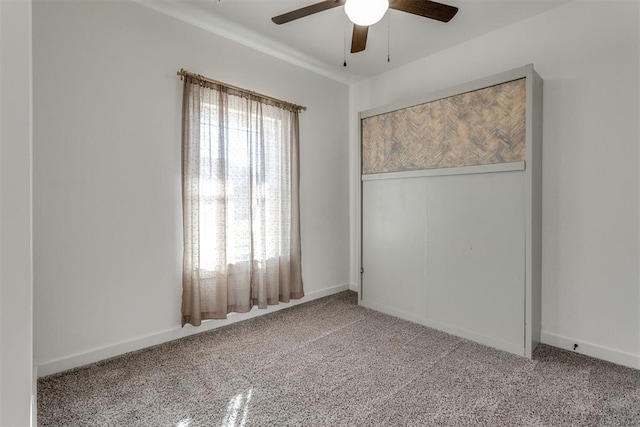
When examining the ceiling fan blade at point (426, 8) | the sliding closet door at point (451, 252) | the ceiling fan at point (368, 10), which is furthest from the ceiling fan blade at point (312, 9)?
the sliding closet door at point (451, 252)

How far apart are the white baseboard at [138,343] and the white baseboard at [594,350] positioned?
7.62 ft

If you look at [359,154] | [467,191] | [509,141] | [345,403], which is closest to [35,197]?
[345,403]

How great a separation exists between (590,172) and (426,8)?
1.68 meters

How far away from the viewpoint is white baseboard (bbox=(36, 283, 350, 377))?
210cm

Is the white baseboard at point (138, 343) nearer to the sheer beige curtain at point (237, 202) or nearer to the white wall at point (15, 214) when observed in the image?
the sheer beige curtain at point (237, 202)

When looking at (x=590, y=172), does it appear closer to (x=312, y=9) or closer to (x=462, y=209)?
(x=462, y=209)

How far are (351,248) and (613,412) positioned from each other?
276 cm

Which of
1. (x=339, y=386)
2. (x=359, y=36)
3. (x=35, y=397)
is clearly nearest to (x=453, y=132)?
(x=359, y=36)

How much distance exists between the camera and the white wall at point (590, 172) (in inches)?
87.3

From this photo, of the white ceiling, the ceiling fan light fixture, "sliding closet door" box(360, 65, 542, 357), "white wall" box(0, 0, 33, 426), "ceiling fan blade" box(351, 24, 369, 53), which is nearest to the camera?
"white wall" box(0, 0, 33, 426)

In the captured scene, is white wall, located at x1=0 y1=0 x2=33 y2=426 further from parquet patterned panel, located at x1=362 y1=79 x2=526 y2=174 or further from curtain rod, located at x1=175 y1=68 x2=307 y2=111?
parquet patterned panel, located at x1=362 y1=79 x2=526 y2=174

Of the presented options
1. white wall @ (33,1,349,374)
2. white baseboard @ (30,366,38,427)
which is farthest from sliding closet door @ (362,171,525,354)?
white baseboard @ (30,366,38,427)

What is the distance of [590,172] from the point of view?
2.36 metres

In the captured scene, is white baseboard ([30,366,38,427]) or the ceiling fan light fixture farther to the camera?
the ceiling fan light fixture
